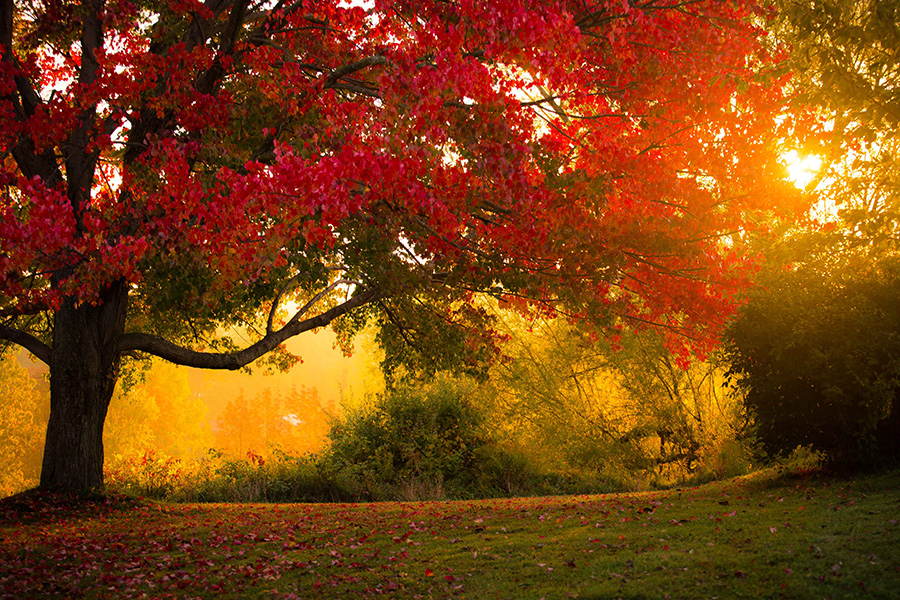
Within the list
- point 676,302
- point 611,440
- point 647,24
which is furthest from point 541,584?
point 611,440

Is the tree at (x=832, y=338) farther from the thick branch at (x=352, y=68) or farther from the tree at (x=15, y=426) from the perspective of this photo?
the tree at (x=15, y=426)

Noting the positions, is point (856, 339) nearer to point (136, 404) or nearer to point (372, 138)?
point (372, 138)

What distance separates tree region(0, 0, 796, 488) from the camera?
6.50 m

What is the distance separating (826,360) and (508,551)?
481 cm

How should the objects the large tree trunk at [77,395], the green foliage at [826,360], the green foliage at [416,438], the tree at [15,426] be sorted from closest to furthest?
the green foliage at [826,360] < the large tree trunk at [77,395] < the green foliage at [416,438] < the tree at [15,426]

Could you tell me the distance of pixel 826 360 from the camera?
26.0 ft

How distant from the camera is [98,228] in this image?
25.3 feet

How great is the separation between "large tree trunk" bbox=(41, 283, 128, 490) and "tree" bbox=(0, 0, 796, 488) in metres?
0.03

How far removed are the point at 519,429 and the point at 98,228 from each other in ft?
33.6

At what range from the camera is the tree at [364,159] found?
6.50 m

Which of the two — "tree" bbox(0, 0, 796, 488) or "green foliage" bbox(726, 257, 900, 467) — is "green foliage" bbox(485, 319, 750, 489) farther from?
"green foliage" bbox(726, 257, 900, 467)

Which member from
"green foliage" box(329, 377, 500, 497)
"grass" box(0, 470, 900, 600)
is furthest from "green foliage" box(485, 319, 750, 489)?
"grass" box(0, 470, 900, 600)

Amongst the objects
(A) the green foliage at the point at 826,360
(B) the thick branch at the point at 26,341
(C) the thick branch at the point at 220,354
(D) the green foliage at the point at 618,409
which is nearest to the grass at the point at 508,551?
(A) the green foliage at the point at 826,360

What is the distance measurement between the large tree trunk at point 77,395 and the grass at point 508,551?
106 centimetres
